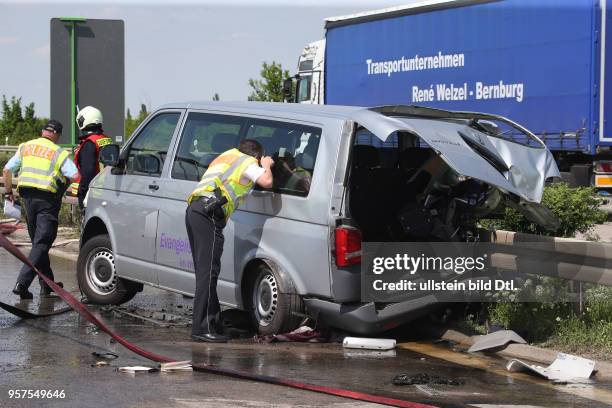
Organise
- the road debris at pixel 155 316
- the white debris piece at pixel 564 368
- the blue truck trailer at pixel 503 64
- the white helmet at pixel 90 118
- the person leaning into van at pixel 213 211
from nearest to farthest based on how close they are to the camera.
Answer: the white debris piece at pixel 564 368 < the person leaning into van at pixel 213 211 < the road debris at pixel 155 316 < the white helmet at pixel 90 118 < the blue truck trailer at pixel 503 64

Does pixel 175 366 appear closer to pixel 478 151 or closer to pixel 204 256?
pixel 204 256

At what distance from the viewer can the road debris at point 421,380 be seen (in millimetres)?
7016

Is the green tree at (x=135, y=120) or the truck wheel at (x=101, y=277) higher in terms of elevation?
the green tree at (x=135, y=120)

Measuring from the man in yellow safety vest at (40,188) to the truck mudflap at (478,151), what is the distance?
149 inches

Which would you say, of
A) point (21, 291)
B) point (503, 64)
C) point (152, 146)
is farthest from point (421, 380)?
point (503, 64)

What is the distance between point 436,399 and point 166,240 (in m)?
3.59

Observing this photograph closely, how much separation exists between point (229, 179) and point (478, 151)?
1915mm

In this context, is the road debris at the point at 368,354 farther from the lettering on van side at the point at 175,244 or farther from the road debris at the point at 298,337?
the lettering on van side at the point at 175,244

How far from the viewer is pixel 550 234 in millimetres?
9539

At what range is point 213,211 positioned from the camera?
27.5 ft

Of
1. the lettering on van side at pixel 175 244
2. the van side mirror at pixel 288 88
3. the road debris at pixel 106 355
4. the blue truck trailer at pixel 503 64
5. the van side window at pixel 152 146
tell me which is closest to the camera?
the road debris at pixel 106 355

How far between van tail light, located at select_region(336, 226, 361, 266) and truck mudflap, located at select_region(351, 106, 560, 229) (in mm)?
732

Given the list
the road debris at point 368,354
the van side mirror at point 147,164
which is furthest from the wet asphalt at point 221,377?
the van side mirror at point 147,164

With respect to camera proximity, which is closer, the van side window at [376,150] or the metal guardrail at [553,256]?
the metal guardrail at [553,256]
